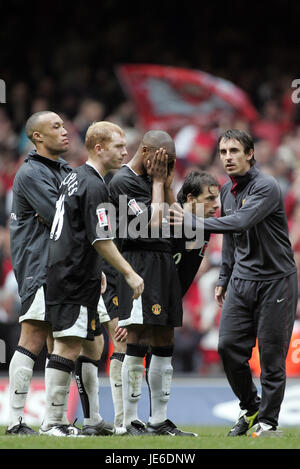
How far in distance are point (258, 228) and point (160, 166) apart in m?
0.88

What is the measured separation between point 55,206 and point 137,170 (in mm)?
639

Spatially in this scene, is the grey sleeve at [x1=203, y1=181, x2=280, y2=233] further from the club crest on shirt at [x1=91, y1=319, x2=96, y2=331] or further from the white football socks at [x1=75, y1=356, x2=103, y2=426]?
the white football socks at [x1=75, y1=356, x2=103, y2=426]

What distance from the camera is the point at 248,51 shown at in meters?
17.0

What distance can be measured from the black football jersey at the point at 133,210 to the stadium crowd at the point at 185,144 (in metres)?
4.86

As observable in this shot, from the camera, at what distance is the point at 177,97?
47.8 ft

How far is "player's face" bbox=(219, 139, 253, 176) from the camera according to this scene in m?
6.05

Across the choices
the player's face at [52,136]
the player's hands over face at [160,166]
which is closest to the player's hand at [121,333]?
the player's hands over face at [160,166]

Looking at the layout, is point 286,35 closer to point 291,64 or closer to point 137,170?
point 291,64

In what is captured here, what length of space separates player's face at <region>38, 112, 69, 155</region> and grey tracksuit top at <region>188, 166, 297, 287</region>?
1268 mm

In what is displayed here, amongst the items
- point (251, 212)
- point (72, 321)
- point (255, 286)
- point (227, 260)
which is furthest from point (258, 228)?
point (72, 321)

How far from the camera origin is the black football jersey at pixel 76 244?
5398 mm

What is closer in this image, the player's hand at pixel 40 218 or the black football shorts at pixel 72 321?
the black football shorts at pixel 72 321

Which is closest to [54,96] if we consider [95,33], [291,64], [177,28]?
[95,33]

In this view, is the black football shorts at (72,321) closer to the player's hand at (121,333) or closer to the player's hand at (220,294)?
the player's hand at (121,333)
